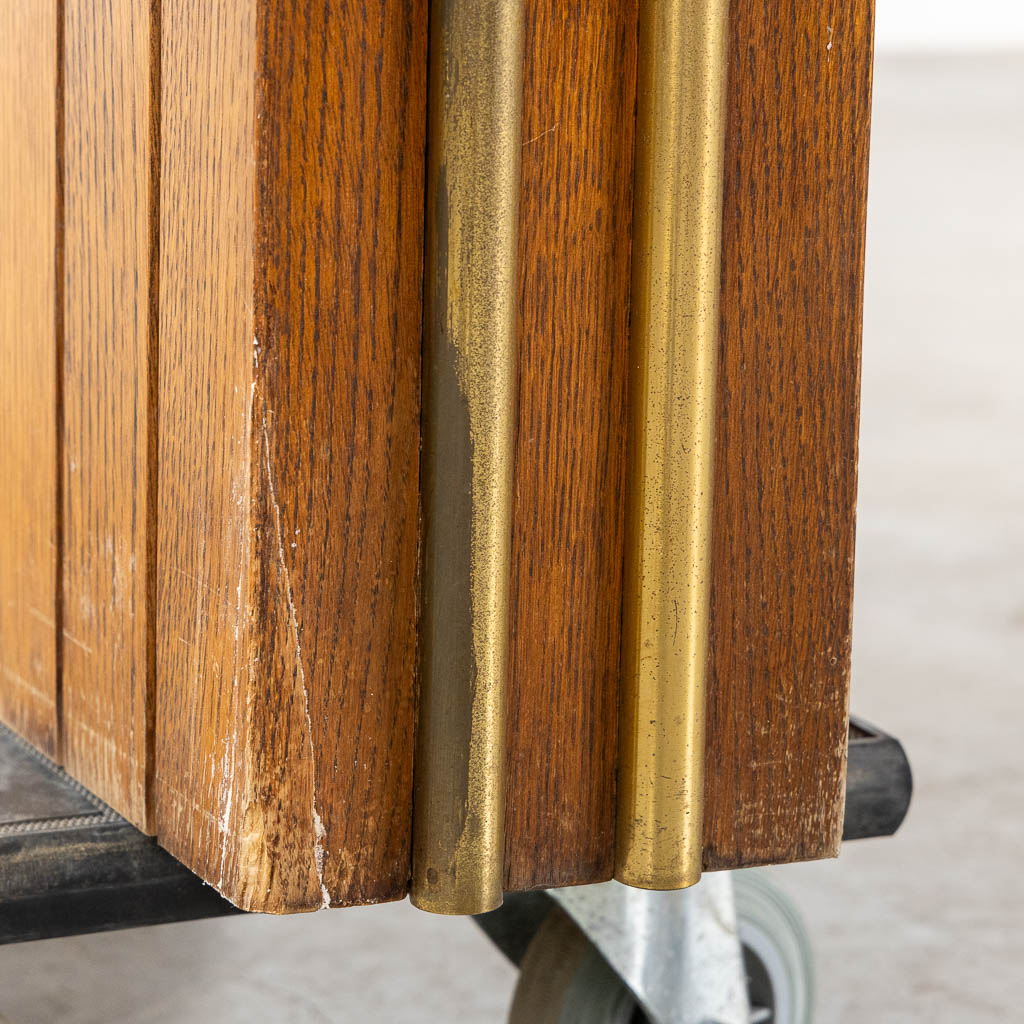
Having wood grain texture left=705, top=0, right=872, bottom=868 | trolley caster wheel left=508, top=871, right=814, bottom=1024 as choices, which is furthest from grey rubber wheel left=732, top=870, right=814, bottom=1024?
wood grain texture left=705, top=0, right=872, bottom=868

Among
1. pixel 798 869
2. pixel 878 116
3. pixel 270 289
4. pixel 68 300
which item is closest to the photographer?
pixel 270 289

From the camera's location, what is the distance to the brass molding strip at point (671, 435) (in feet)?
1.48

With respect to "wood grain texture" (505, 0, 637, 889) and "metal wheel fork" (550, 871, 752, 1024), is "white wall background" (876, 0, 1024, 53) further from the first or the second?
"wood grain texture" (505, 0, 637, 889)

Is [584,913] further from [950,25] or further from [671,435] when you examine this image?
[950,25]

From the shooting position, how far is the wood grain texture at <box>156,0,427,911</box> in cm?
42

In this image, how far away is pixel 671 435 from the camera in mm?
462

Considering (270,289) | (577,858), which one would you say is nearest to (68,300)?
(270,289)

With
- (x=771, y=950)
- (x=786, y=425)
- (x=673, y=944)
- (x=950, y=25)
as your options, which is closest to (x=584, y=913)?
(x=673, y=944)

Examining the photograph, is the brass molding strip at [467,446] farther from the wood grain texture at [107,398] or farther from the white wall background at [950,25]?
the white wall background at [950,25]

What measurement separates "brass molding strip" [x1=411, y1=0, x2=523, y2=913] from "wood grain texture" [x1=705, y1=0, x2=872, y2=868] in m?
0.08

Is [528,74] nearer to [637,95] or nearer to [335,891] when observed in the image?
[637,95]

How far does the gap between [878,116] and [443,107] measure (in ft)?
25.3

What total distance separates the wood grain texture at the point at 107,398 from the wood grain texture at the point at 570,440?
132 mm

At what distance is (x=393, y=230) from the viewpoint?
434 millimetres
